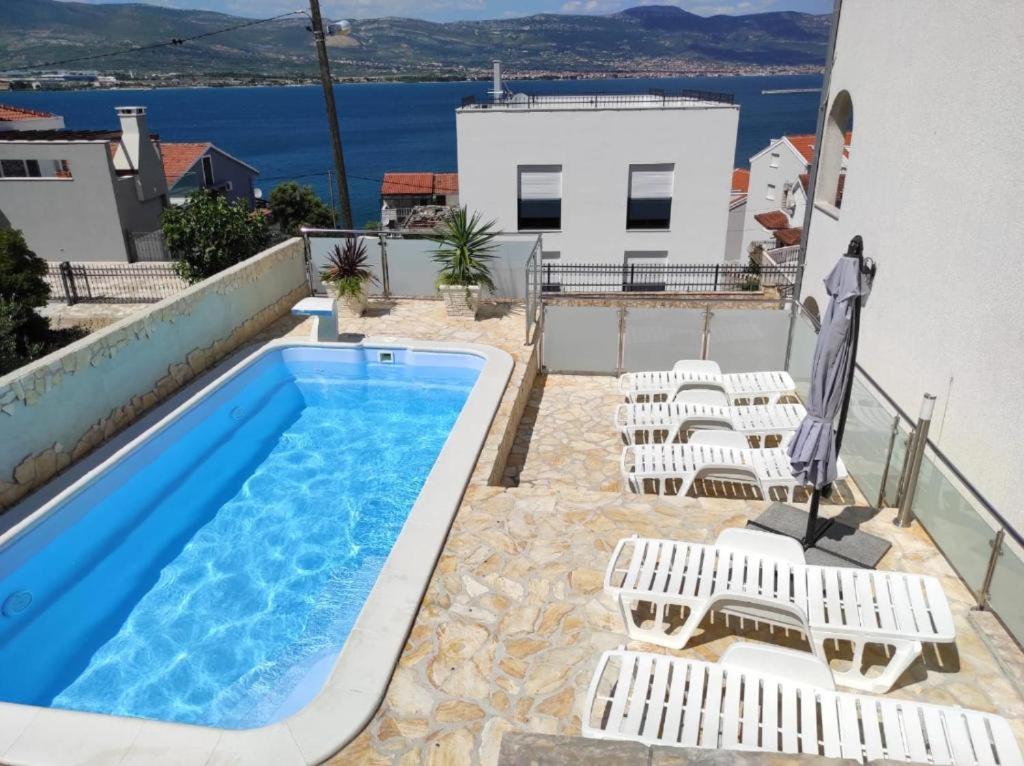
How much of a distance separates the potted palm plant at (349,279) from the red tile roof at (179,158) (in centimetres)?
3363

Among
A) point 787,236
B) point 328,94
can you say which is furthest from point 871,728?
point 787,236

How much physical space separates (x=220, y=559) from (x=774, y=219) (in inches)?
1914

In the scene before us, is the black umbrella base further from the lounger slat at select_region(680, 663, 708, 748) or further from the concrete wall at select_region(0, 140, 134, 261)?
the concrete wall at select_region(0, 140, 134, 261)

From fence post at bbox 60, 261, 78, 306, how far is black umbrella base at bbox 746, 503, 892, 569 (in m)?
19.6

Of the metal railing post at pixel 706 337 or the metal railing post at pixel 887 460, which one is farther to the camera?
the metal railing post at pixel 706 337

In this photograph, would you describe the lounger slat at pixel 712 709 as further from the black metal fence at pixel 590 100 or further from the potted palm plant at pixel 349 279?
the black metal fence at pixel 590 100

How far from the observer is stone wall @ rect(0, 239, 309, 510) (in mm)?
7812

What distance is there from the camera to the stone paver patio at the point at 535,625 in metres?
4.85

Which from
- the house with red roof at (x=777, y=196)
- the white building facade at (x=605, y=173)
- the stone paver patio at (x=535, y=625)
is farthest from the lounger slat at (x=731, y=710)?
the house with red roof at (x=777, y=196)

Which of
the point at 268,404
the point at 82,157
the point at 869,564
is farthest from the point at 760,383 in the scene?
the point at 82,157

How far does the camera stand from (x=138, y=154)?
30609 millimetres

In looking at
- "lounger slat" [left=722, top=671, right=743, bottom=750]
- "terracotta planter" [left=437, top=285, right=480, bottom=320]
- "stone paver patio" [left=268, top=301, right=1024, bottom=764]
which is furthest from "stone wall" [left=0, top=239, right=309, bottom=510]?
"lounger slat" [left=722, top=671, right=743, bottom=750]

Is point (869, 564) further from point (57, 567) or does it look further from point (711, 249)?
point (711, 249)

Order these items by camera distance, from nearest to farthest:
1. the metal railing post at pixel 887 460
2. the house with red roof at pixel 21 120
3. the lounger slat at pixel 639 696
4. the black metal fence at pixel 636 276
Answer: the lounger slat at pixel 639 696, the metal railing post at pixel 887 460, the black metal fence at pixel 636 276, the house with red roof at pixel 21 120
